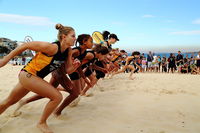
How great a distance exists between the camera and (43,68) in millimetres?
2689

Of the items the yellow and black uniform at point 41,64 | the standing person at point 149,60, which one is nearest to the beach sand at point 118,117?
the yellow and black uniform at point 41,64

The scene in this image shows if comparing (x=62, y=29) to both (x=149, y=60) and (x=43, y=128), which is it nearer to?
(x=43, y=128)

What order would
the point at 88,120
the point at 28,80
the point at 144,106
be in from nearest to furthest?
the point at 28,80
the point at 88,120
the point at 144,106

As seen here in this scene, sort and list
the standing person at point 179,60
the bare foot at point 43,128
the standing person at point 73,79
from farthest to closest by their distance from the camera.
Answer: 1. the standing person at point 179,60
2. the standing person at point 73,79
3. the bare foot at point 43,128

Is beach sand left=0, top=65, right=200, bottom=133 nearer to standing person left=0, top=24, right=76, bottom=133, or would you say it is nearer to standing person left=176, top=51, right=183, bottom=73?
standing person left=0, top=24, right=76, bottom=133

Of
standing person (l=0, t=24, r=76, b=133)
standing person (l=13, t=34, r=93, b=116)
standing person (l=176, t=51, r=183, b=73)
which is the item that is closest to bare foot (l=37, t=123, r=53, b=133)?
standing person (l=0, t=24, r=76, b=133)

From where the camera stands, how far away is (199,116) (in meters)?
3.77

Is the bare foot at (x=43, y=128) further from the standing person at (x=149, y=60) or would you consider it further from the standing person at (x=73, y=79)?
the standing person at (x=149, y=60)

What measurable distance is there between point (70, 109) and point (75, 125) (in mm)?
1001

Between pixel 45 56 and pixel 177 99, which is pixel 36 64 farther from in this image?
→ pixel 177 99

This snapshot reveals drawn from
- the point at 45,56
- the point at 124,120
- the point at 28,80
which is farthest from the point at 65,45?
the point at 124,120

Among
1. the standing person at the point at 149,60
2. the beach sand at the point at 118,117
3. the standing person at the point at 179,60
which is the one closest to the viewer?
the beach sand at the point at 118,117

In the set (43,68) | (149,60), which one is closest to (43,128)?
(43,68)

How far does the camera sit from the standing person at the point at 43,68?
2506mm
